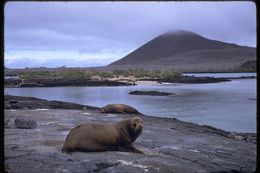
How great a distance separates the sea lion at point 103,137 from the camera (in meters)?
7.03

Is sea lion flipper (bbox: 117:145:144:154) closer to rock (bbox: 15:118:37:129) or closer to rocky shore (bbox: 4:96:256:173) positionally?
rocky shore (bbox: 4:96:256:173)

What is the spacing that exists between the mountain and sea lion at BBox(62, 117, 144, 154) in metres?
78.6

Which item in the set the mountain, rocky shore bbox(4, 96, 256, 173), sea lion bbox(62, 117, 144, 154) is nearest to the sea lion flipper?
sea lion bbox(62, 117, 144, 154)

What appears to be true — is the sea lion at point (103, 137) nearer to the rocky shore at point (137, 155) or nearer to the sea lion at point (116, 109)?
the rocky shore at point (137, 155)

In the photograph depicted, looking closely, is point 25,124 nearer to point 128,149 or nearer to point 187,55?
point 128,149

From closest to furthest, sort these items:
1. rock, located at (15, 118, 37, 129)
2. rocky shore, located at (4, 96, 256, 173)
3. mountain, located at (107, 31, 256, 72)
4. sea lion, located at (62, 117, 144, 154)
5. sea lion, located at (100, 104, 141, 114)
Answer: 1. rocky shore, located at (4, 96, 256, 173)
2. sea lion, located at (62, 117, 144, 154)
3. rock, located at (15, 118, 37, 129)
4. sea lion, located at (100, 104, 141, 114)
5. mountain, located at (107, 31, 256, 72)

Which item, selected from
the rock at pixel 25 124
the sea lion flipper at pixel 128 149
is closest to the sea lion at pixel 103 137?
the sea lion flipper at pixel 128 149

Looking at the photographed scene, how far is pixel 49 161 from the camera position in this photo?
20.8 ft

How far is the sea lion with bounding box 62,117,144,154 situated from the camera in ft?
23.1

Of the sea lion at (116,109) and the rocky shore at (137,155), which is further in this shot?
the sea lion at (116,109)

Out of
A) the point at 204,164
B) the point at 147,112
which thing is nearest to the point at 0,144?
the point at 204,164

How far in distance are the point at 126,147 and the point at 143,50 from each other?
140876 millimetres

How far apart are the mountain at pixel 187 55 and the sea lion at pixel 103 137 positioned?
7860 cm

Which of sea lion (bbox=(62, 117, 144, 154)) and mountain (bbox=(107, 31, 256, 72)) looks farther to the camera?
mountain (bbox=(107, 31, 256, 72))
